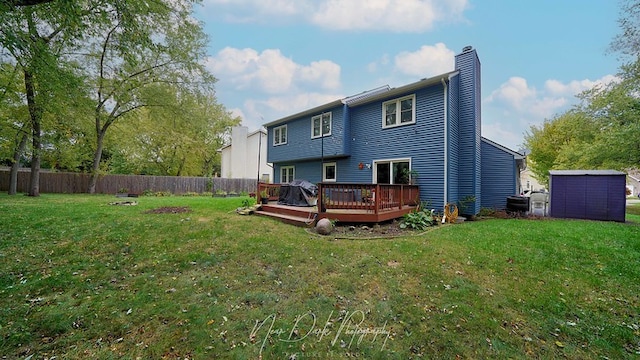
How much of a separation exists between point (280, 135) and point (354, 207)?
891 cm

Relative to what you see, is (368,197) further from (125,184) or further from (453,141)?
(125,184)

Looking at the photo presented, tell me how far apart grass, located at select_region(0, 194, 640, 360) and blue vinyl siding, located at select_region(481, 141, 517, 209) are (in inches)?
199

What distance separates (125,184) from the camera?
760 inches

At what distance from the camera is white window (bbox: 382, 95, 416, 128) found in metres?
9.68

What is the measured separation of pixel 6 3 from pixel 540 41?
56.6 feet

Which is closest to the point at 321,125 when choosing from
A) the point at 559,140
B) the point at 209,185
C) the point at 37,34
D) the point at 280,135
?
the point at 280,135

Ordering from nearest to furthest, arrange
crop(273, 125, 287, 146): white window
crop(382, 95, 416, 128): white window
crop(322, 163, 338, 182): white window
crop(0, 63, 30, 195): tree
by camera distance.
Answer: crop(382, 95, 416, 128): white window, crop(322, 163, 338, 182): white window, crop(0, 63, 30, 195): tree, crop(273, 125, 287, 146): white window

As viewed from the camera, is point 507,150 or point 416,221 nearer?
point 416,221

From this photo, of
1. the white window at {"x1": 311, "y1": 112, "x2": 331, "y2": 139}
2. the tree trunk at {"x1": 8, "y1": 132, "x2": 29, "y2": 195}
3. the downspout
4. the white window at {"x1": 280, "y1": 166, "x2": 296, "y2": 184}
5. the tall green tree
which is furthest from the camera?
the white window at {"x1": 280, "y1": 166, "x2": 296, "y2": 184}

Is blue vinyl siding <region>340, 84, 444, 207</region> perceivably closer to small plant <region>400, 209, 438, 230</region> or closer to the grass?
small plant <region>400, 209, 438, 230</region>

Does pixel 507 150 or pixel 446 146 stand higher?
pixel 507 150

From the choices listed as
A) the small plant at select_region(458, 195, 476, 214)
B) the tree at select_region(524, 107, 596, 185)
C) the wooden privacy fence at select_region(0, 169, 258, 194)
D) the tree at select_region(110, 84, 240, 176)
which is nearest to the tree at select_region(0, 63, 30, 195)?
the wooden privacy fence at select_region(0, 169, 258, 194)

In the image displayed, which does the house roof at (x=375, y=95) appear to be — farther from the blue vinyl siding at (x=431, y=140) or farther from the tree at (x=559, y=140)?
the tree at (x=559, y=140)

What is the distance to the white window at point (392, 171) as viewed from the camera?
9.79m
